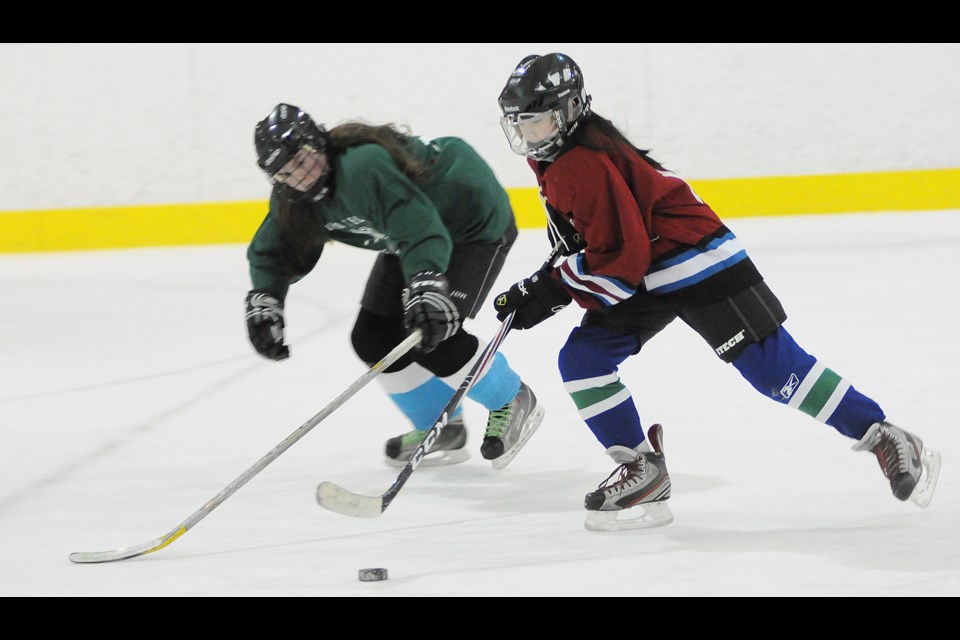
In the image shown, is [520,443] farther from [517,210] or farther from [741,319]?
[517,210]

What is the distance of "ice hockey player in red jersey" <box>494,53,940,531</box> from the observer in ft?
7.54

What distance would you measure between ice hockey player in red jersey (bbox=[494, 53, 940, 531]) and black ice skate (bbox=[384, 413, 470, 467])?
0.64m

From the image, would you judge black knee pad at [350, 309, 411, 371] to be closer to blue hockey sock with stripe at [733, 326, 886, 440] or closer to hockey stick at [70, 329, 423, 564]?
hockey stick at [70, 329, 423, 564]

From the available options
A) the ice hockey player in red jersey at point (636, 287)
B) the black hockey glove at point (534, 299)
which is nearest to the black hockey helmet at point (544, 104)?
the ice hockey player in red jersey at point (636, 287)

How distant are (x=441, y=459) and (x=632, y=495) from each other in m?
0.73

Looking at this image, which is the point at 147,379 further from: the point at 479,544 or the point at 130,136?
the point at 130,136

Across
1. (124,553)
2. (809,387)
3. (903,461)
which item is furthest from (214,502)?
(903,461)

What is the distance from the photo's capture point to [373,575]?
212 centimetres

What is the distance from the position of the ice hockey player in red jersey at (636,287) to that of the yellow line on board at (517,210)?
4852 millimetres

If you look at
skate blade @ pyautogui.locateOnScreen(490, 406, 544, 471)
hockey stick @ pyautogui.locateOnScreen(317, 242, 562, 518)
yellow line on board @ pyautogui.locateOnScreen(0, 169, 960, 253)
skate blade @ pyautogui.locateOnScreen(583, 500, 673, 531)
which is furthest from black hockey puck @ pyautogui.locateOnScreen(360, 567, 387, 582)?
yellow line on board @ pyautogui.locateOnScreen(0, 169, 960, 253)

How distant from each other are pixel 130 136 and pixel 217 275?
1.64 metres

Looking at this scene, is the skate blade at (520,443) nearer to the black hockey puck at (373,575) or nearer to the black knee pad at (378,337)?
the black knee pad at (378,337)

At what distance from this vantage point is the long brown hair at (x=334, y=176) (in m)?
2.63

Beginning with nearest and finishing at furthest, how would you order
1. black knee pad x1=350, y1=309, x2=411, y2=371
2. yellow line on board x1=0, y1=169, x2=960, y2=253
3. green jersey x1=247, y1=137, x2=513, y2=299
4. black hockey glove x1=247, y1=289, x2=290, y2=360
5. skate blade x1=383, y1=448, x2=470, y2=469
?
green jersey x1=247, y1=137, x2=513, y2=299 < black hockey glove x1=247, y1=289, x2=290, y2=360 < black knee pad x1=350, y1=309, x2=411, y2=371 < skate blade x1=383, y1=448, x2=470, y2=469 < yellow line on board x1=0, y1=169, x2=960, y2=253
